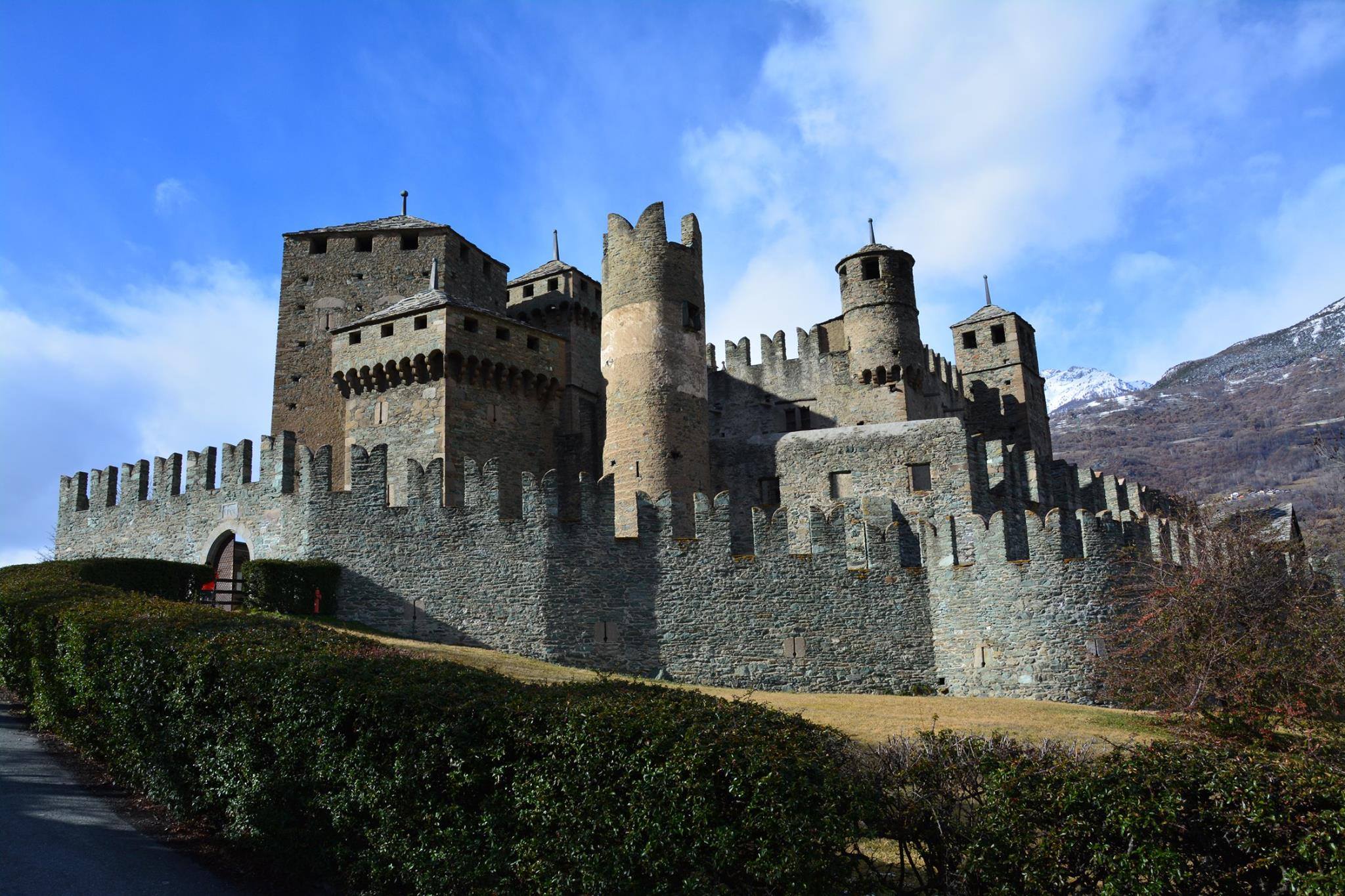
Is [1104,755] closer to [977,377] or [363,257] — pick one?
[363,257]

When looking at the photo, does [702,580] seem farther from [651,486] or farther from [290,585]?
[290,585]

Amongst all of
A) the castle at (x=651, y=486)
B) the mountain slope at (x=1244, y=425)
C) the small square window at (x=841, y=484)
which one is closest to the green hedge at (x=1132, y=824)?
the castle at (x=651, y=486)

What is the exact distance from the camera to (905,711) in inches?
752

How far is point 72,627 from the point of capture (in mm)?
14055

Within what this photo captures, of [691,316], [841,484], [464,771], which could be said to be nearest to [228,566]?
[691,316]

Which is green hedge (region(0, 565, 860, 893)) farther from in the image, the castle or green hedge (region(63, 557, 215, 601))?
green hedge (region(63, 557, 215, 601))

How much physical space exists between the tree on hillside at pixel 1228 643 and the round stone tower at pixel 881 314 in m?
13.5

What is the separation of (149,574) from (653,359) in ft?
48.7

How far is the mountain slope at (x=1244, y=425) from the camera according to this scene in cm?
10688

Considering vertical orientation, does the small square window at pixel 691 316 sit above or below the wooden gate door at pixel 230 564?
above

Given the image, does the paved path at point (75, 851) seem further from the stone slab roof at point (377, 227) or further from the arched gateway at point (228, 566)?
the stone slab roof at point (377, 227)

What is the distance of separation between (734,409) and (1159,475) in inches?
3973

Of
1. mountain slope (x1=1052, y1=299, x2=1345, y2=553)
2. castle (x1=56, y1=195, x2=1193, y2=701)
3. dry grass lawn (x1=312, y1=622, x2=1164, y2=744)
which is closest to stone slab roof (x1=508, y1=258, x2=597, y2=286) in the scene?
castle (x1=56, y1=195, x2=1193, y2=701)

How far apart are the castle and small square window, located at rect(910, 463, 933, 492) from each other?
8cm
